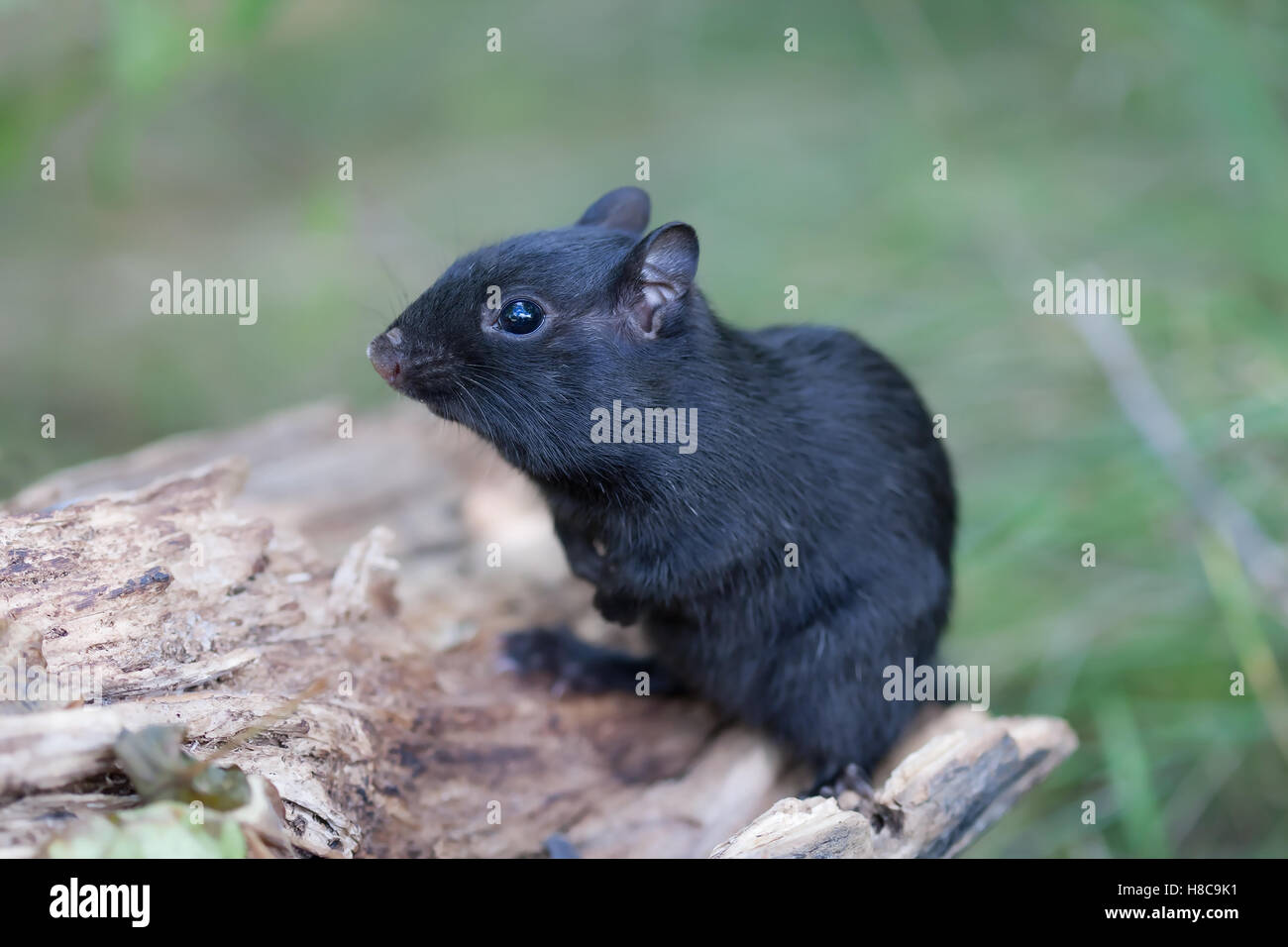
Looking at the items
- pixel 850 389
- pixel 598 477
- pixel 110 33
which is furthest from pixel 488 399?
pixel 110 33

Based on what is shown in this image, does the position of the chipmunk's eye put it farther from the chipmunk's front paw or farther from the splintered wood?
the chipmunk's front paw

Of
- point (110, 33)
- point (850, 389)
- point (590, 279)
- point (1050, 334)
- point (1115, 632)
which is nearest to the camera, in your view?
point (590, 279)

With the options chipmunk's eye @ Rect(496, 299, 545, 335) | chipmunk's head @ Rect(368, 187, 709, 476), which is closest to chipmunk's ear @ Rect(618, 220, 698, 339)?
chipmunk's head @ Rect(368, 187, 709, 476)

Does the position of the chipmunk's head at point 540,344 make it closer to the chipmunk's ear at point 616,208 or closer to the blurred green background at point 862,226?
the chipmunk's ear at point 616,208

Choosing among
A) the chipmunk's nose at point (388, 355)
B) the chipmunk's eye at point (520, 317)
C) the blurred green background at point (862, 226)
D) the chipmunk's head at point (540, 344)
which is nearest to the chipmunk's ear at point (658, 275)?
the chipmunk's head at point (540, 344)

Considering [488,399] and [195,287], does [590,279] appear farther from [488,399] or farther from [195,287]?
[195,287]

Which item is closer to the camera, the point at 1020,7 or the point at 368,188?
the point at 1020,7
